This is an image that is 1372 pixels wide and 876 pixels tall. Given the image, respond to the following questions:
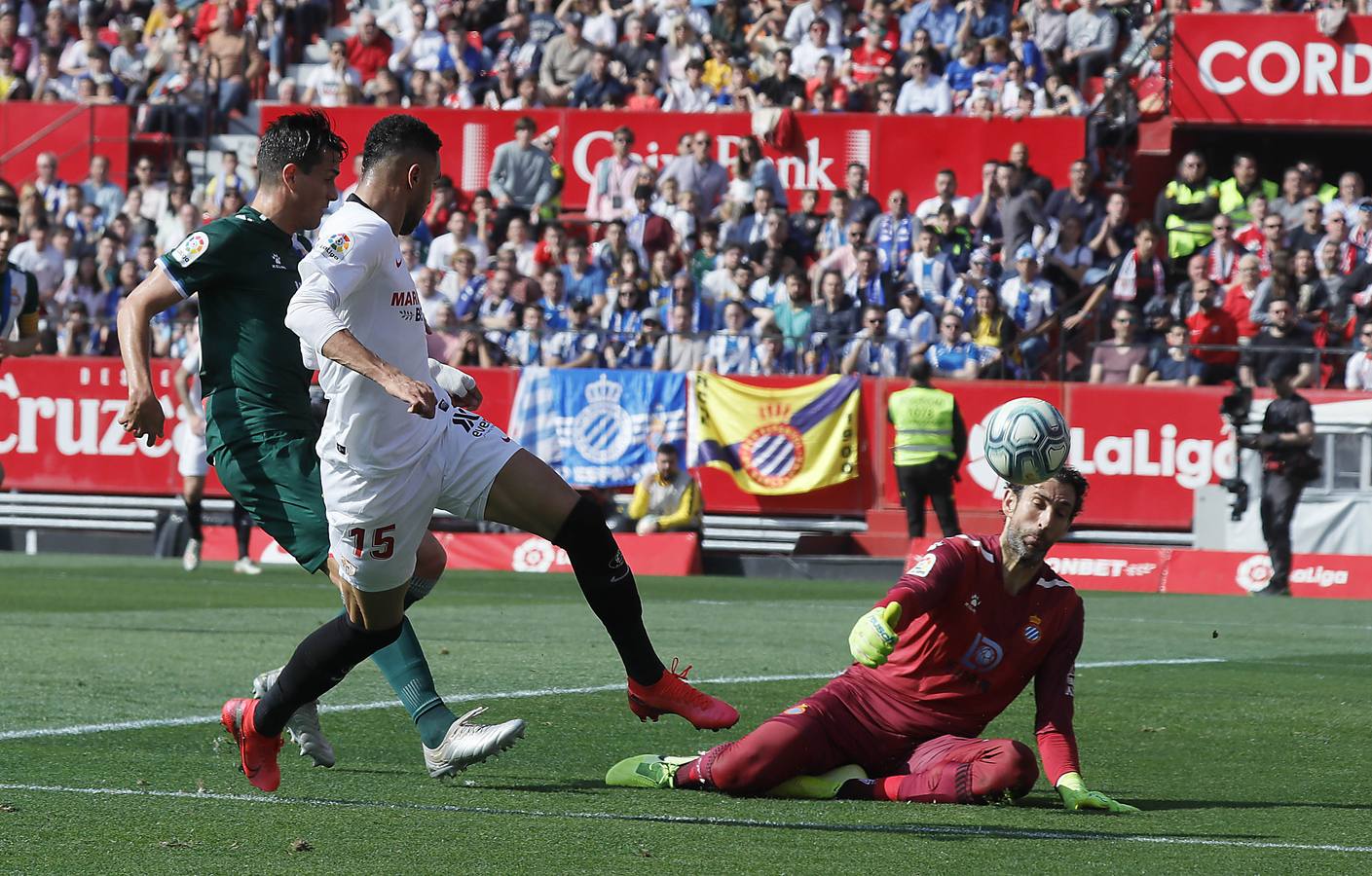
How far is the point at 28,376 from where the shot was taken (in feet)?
74.6

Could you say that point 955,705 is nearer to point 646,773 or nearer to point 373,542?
point 646,773

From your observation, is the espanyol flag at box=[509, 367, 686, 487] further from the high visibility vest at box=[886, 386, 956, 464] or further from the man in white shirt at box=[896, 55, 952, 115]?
the man in white shirt at box=[896, 55, 952, 115]

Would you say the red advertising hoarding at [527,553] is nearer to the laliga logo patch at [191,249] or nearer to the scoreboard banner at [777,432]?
the scoreboard banner at [777,432]

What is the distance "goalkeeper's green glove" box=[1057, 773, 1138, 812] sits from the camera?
6406mm

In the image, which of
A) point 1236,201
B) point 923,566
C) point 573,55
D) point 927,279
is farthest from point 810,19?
point 923,566

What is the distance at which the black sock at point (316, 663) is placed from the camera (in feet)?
21.0

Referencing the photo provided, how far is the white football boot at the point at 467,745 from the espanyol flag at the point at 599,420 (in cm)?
1444

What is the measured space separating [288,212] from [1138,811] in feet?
11.2

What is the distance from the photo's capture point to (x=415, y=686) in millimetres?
6906

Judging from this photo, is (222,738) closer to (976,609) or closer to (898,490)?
(976,609)

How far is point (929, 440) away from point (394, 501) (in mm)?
13348

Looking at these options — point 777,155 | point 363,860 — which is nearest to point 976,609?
point 363,860

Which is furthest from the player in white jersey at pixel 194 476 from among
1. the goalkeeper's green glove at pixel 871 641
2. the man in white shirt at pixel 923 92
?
the goalkeeper's green glove at pixel 871 641

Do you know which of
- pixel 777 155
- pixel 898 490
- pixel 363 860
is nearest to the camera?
pixel 363 860
